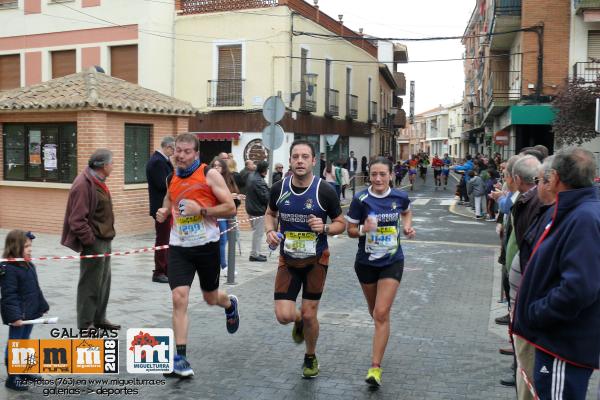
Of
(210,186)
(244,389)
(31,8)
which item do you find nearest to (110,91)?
(210,186)

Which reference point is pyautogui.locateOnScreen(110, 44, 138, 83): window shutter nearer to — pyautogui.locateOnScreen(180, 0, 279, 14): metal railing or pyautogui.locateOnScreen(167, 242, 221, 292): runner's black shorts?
pyautogui.locateOnScreen(180, 0, 279, 14): metal railing

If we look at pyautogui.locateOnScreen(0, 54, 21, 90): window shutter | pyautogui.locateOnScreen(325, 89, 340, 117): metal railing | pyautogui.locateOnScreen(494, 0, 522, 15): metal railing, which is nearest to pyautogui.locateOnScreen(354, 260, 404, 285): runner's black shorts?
pyautogui.locateOnScreen(494, 0, 522, 15): metal railing

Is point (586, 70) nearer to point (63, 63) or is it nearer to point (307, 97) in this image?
point (307, 97)

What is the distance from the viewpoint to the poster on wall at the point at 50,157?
14133 millimetres

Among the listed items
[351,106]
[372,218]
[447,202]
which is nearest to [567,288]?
[372,218]

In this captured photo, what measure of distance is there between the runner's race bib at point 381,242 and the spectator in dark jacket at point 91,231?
269 cm

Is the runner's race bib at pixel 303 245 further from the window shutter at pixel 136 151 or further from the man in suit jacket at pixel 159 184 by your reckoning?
the window shutter at pixel 136 151

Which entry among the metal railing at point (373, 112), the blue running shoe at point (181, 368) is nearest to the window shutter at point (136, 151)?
the blue running shoe at point (181, 368)

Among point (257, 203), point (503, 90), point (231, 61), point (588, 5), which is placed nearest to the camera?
point (257, 203)

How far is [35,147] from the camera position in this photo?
14.4 meters

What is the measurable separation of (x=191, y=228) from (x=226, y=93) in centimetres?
2158

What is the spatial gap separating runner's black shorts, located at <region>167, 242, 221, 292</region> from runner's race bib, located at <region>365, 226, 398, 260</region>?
1315 millimetres

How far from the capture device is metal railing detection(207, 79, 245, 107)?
26.5 m

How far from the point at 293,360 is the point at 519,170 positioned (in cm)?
253
